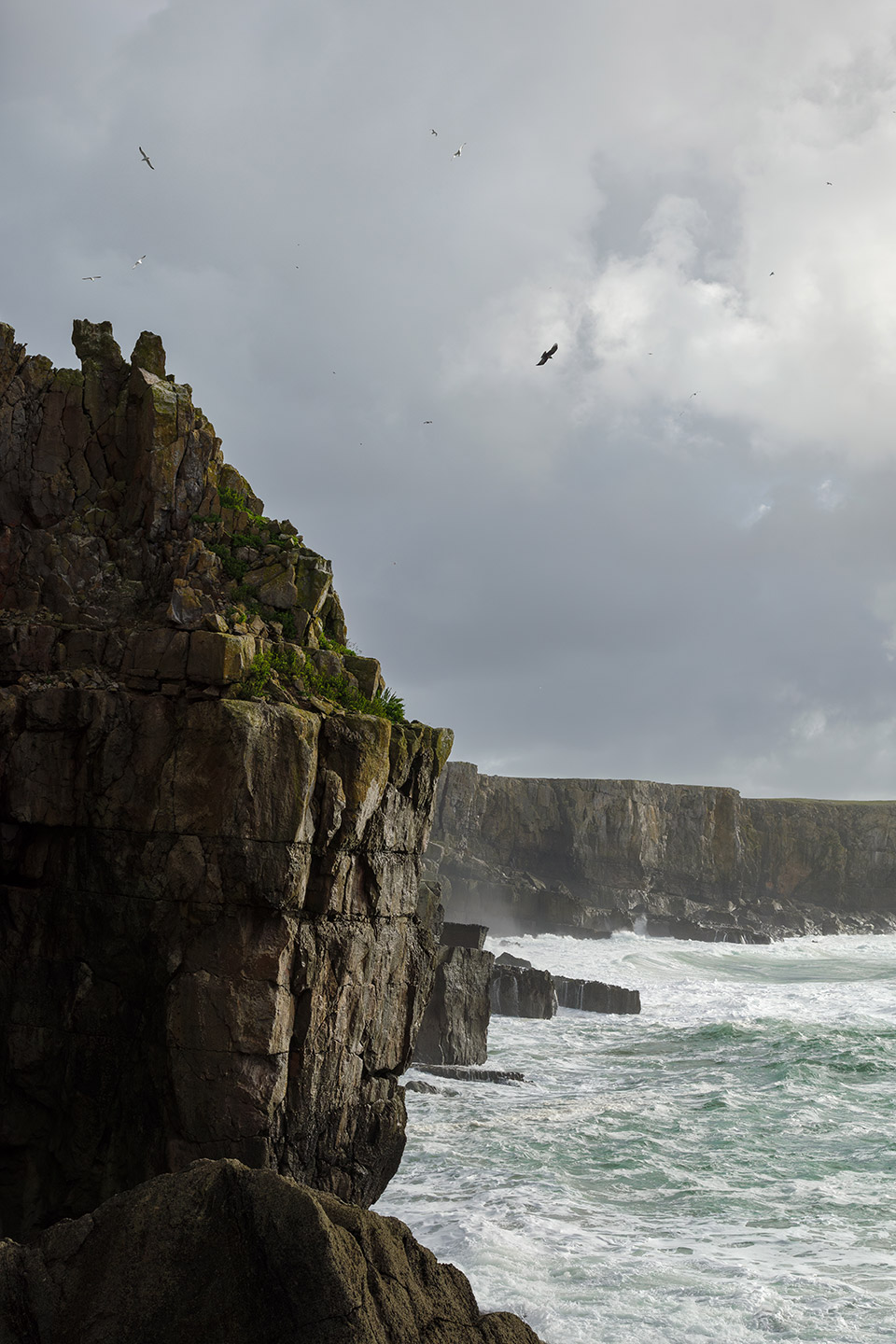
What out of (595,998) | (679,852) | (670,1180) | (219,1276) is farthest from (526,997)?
(679,852)

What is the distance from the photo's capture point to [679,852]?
73.8 m

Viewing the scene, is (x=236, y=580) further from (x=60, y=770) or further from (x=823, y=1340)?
(x=823, y=1340)

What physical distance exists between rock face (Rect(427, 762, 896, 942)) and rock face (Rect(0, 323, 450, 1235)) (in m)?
47.5

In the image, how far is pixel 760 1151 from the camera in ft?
58.1

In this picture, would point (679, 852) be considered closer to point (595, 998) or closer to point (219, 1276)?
point (595, 998)

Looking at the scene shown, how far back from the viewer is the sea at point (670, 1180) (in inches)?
435

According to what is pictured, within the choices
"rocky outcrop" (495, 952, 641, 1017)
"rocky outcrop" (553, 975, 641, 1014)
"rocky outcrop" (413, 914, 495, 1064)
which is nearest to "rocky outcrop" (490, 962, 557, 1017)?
"rocky outcrop" (495, 952, 641, 1017)

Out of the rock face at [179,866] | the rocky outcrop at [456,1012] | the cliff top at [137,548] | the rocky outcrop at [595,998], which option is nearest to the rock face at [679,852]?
the rocky outcrop at [595,998]

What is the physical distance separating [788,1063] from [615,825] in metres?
46.7

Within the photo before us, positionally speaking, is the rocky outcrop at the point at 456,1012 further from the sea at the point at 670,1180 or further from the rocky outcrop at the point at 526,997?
the rocky outcrop at the point at 526,997

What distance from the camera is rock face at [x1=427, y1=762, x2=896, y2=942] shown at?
67062 mm

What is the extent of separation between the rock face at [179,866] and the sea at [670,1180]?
2548 mm

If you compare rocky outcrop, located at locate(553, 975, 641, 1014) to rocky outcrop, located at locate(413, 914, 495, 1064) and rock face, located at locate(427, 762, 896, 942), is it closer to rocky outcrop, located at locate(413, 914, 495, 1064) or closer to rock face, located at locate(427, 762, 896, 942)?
rocky outcrop, located at locate(413, 914, 495, 1064)

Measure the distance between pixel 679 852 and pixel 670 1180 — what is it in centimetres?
5969
